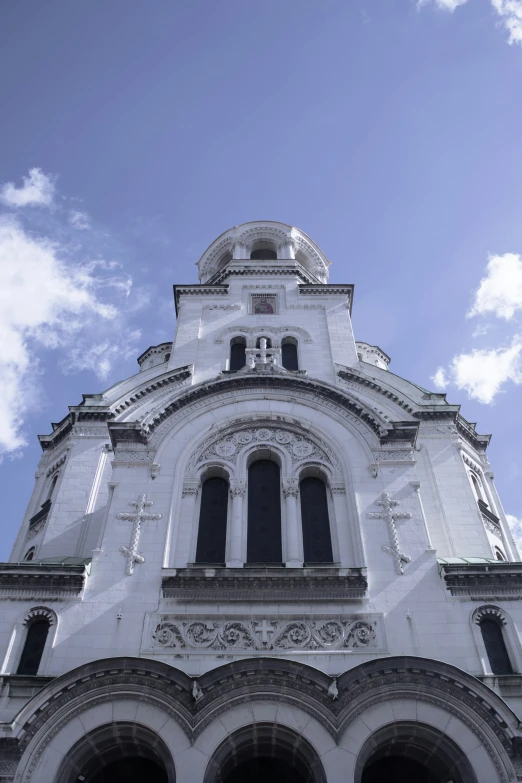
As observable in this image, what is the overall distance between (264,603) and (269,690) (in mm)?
2471

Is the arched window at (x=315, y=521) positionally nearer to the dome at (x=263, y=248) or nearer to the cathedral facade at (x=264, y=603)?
the cathedral facade at (x=264, y=603)

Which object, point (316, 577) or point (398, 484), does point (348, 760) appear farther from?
point (398, 484)

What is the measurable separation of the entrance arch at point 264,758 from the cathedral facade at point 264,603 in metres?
0.05

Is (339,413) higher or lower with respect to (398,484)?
higher

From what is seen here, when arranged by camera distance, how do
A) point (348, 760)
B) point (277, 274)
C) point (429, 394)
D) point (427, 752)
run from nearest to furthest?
point (348, 760) → point (427, 752) → point (429, 394) → point (277, 274)

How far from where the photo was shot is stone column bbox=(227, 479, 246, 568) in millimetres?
19200

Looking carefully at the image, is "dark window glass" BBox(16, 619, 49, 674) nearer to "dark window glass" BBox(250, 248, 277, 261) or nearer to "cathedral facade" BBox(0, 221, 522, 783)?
"cathedral facade" BBox(0, 221, 522, 783)

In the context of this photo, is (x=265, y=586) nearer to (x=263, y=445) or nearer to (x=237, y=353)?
(x=263, y=445)

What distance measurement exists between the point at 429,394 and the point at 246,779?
1585cm

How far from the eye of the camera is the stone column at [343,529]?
19.2 meters

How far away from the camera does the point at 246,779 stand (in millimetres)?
16500

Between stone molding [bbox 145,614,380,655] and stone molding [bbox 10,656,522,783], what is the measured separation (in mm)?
1003

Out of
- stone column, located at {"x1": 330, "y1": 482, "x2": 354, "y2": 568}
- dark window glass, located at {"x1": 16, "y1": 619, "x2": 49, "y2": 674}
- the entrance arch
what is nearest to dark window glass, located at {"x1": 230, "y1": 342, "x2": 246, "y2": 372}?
stone column, located at {"x1": 330, "y1": 482, "x2": 354, "y2": 568}

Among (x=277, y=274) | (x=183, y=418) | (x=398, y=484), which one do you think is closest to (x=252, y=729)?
(x=398, y=484)
